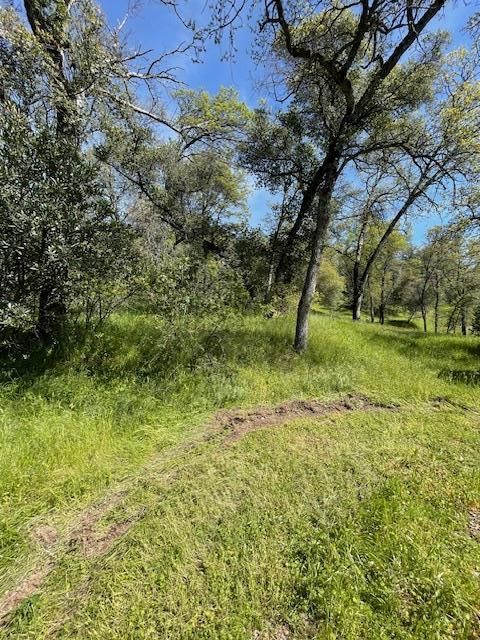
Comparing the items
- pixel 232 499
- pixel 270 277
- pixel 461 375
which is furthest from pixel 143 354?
pixel 270 277

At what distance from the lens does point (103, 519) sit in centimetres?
240

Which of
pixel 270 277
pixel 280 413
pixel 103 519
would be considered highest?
pixel 270 277

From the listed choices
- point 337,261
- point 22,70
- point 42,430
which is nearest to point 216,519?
point 42,430

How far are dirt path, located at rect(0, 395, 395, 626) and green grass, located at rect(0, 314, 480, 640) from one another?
2.0 inches

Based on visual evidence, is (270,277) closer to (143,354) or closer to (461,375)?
(461,375)

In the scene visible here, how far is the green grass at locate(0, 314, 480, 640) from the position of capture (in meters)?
1.73

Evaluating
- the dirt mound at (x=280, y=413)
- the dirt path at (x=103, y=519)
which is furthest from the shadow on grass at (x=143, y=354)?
the dirt path at (x=103, y=519)

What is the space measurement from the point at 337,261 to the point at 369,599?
32826 millimetres

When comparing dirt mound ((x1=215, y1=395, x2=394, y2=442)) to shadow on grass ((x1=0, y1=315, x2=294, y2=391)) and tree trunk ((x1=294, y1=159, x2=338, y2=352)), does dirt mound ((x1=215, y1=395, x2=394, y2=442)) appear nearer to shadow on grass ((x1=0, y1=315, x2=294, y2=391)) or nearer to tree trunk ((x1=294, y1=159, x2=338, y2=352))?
shadow on grass ((x1=0, y1=315, x2=294, y2=391))

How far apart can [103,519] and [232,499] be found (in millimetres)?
1013

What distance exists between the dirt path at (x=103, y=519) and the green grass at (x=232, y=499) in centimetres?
5

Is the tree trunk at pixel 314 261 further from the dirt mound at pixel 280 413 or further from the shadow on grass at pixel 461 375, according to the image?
the shadow on grass at pixel 461 375

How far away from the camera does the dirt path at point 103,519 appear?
1.94 meters

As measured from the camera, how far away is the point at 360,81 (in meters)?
6.79
